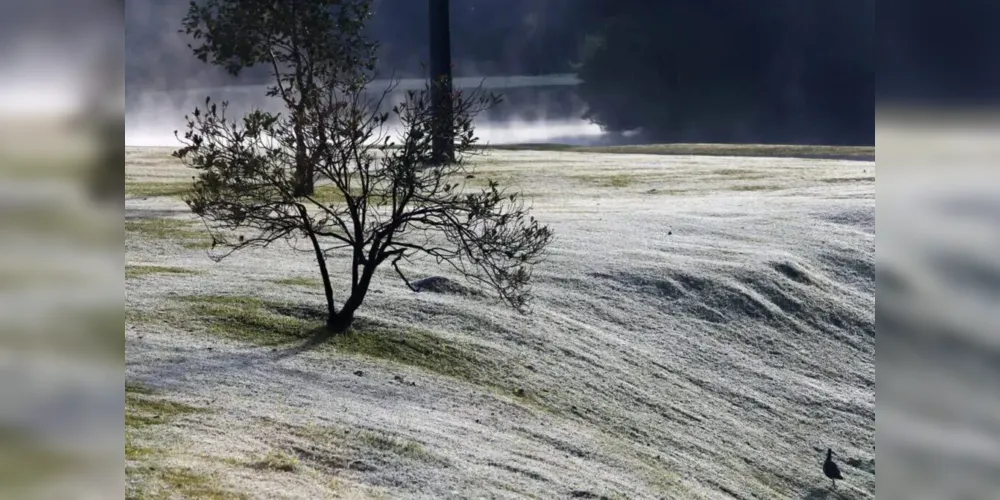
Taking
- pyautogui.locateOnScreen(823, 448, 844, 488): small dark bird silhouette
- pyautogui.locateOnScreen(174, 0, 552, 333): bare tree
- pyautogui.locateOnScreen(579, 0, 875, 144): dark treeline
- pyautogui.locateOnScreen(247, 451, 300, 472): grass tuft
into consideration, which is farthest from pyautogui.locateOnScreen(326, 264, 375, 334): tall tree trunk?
pyautogui.locateOnScreen(823, 448, 844, 488): small dark bird silhouette

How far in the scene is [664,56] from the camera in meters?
7.30

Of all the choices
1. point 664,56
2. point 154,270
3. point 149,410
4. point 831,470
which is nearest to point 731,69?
point 664,56

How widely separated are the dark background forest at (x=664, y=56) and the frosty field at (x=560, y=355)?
0.45 m

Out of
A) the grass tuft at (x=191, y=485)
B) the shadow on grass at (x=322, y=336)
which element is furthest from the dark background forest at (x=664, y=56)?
the grass tuft at (x=191, y=485)

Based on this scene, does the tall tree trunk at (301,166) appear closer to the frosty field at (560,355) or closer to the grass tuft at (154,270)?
the frosty field at (560,355)

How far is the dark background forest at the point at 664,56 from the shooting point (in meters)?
6.23

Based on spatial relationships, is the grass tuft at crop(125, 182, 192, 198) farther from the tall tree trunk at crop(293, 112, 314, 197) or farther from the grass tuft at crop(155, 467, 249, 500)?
the grass tuft at crop(155, 467, 249, 500)

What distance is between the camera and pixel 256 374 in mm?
5078

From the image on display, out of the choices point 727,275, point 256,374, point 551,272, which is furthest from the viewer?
point 727,275

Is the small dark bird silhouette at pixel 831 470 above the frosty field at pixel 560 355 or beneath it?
beneath
